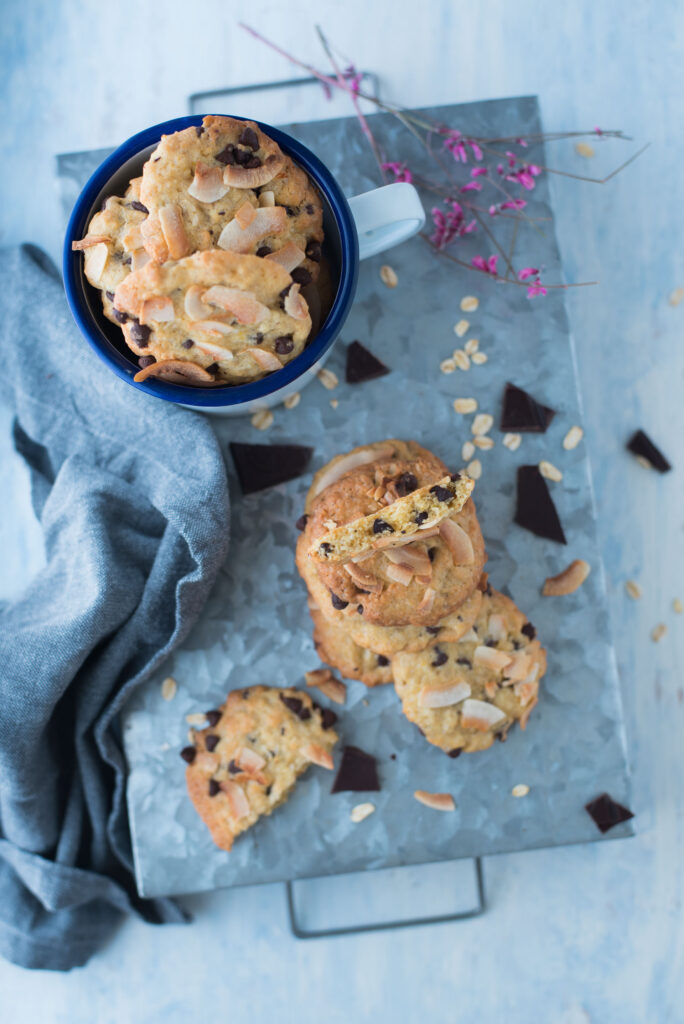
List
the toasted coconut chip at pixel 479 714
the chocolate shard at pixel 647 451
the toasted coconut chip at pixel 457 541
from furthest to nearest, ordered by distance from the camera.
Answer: the chocolate shard at pixel 647 451
the toasted coconut chip at pixel 479 714
the toasted coconut chip at pixel 457 541

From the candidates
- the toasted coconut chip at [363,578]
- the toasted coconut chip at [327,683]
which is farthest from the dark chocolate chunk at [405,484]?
the toasted coconut chip at [327,683]

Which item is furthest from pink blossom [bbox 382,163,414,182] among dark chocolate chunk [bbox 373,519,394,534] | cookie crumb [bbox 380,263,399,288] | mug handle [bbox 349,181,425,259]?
dark chocolate chunk [bbox 373,519,394,534]

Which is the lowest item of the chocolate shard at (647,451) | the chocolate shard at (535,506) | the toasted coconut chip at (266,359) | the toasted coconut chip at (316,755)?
the toasted coconut chip at (316,755)

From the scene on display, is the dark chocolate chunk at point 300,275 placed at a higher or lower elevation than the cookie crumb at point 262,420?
higher

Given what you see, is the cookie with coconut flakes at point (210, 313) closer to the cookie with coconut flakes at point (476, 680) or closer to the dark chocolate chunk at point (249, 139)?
the dark chocolate chunk at point (249, 139)

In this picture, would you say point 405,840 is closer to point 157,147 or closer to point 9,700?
point 9,700

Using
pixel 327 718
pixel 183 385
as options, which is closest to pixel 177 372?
pixel 183 385

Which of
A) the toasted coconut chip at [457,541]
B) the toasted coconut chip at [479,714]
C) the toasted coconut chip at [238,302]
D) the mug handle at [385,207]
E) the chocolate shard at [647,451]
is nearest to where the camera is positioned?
the toasted coconut chip at [238,302]
